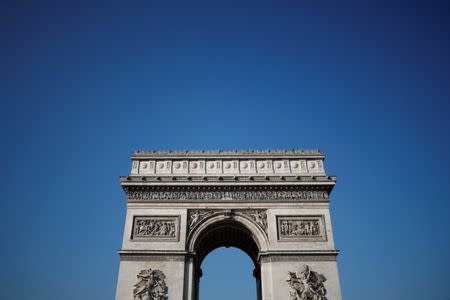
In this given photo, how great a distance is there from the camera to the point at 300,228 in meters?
19.0

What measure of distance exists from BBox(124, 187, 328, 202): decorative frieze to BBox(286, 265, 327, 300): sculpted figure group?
3.90 m

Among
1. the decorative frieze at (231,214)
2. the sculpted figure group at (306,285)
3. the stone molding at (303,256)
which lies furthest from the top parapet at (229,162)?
the sculpted figure group at (306,285)

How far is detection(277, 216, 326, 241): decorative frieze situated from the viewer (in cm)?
1875

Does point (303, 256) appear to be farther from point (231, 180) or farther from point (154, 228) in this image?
point (154, 228)

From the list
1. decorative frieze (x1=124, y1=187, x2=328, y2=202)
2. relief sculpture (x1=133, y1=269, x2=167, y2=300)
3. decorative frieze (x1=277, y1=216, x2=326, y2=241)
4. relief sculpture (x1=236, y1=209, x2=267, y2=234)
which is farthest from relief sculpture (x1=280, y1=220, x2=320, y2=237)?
relief sculpture (x1=133, y1=269, x2=167, y2=300)

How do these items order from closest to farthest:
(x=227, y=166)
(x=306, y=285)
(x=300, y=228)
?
(x=306, y=285), (x=300, y=228), (x=227, y=166)

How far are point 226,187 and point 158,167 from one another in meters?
4.30

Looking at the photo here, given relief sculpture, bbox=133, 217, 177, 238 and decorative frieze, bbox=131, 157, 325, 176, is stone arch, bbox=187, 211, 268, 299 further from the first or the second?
decorative frieze, bbox=131, 157, 325, 176

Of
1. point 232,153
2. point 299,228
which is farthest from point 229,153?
point 299,228

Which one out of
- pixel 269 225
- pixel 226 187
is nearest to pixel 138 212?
pixel 226 187

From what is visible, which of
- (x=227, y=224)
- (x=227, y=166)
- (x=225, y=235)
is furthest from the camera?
(x=225, y=235)

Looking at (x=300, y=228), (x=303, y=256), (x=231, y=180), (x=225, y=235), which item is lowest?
(x=303, y=256)

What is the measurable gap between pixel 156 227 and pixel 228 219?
3.92m

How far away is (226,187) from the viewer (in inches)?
782
